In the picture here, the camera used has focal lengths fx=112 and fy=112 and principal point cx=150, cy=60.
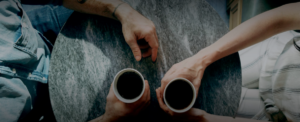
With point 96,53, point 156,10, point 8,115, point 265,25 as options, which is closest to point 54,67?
point 96,53

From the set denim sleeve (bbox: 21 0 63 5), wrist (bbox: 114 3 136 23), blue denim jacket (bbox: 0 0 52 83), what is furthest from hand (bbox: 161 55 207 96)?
denim sleeve (bbox: 21 0 63 5)

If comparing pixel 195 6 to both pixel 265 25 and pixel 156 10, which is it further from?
pixel 265 25

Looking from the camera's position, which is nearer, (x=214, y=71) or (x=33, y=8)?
(x=214, y=71)

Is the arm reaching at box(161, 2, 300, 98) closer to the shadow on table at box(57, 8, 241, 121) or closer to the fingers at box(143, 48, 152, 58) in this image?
the shadow on table at box(57, 8, 241, 121)

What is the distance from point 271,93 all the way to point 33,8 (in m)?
2.44

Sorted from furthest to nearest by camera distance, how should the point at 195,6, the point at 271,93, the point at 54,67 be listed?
the point at 271,93
the point at 195,6
the point at 54,67

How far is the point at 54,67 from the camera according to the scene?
2.24 feet

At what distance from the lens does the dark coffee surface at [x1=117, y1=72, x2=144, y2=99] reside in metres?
0.53

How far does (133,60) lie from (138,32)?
177mm

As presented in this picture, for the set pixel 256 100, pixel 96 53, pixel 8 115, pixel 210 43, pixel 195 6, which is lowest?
pixel 8 115

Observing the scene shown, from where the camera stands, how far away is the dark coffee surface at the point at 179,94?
21.8 inches

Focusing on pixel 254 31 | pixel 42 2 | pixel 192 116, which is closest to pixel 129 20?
pixel 192 116

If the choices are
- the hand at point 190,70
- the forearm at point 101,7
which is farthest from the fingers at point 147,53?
the forearm at point 101,7

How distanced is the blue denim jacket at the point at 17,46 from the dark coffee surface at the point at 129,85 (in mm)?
805
